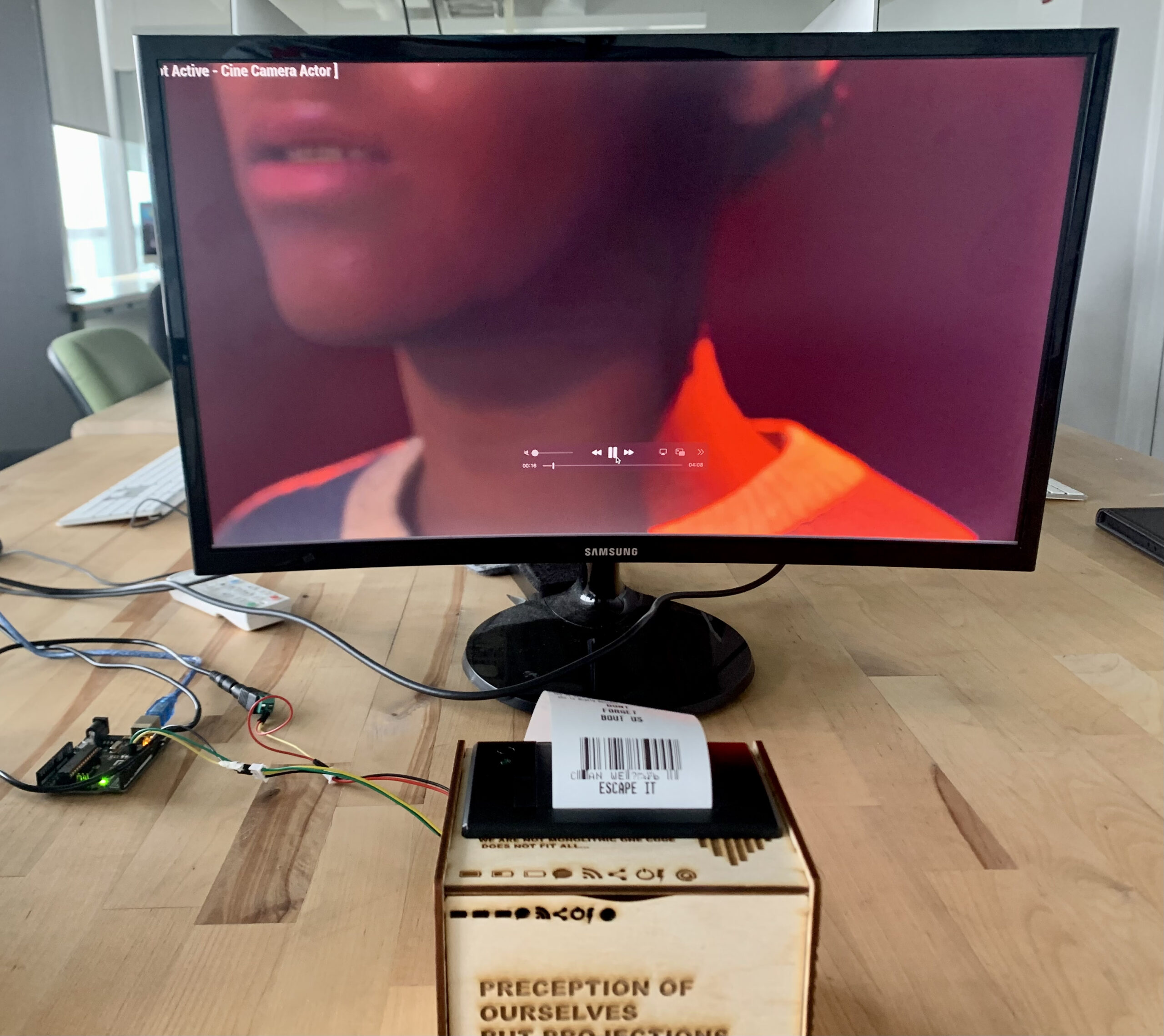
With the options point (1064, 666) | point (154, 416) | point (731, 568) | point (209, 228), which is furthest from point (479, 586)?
point (154, 416)

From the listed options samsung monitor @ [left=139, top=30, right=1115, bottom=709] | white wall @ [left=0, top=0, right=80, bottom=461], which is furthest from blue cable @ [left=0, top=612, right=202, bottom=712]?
white wall @ [left=0, top=0, right=80, bottom=461]

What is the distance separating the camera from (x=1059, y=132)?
0.57 metres

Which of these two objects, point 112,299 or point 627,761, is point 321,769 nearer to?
point 627,761

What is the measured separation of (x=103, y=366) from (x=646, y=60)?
1.66m

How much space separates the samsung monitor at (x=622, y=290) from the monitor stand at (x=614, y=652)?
23 millimetres

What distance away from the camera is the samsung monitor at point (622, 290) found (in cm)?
57

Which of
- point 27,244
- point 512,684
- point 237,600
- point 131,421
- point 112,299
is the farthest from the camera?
point 112,299

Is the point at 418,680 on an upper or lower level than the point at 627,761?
lower

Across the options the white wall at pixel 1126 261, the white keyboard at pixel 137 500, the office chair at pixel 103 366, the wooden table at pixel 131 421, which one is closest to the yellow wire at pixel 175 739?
the white keyboard at pixel 137 500

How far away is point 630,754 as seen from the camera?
1.26 feet

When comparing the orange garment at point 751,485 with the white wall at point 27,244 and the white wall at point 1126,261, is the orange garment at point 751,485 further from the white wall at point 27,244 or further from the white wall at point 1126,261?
the white wall at point 27,244

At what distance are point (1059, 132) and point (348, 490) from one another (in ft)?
1.74

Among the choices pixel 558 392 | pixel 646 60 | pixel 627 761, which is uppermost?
pixel 646 60

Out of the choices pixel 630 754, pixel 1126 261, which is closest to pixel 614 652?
pixel 630 754
